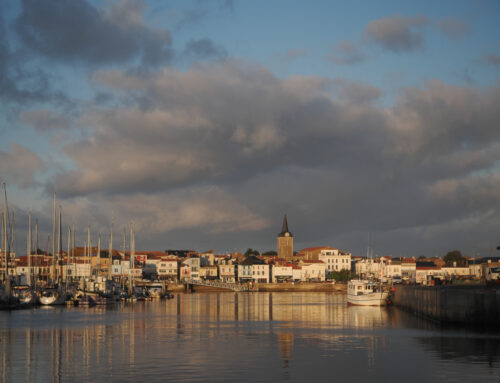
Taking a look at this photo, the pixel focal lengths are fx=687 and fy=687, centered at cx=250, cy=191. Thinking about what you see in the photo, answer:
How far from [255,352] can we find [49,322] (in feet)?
94.8

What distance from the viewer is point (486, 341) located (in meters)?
41.0

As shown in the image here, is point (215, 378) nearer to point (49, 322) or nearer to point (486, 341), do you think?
point (486, 341)

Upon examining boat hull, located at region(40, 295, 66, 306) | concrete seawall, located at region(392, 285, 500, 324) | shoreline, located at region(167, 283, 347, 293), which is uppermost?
concrete seawall, located at region(392, 285, 500, 324)

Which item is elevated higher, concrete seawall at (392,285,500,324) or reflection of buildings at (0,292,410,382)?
concrete seawall at (392,285,500,324)

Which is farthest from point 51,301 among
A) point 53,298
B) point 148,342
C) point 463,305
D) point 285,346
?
point 285,346

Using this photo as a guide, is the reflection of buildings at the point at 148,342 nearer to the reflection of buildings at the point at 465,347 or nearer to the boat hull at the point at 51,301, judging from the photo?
the reflection of buildings at the point at 465,347

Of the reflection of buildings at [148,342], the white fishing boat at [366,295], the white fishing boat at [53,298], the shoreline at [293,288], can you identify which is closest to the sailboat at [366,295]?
the white fishing boat at [366,295]

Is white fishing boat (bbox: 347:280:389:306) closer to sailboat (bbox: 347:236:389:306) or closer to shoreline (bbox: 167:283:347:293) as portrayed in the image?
sailboat (bbox: 347:236:389:306)

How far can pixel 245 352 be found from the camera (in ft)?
120

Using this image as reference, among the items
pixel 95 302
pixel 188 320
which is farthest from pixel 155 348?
pixel 95 302

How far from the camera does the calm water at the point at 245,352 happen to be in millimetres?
29109

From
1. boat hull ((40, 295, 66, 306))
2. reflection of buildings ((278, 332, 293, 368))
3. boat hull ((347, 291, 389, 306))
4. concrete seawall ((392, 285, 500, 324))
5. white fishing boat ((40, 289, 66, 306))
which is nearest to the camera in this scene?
reflection of buildings ((278, 332, 293, 368))

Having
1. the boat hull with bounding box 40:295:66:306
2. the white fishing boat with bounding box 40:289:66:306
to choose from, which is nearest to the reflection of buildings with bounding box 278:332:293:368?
the boat hull with bounding box 40:295:66:306

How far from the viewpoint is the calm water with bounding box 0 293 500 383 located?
29.1 meters
